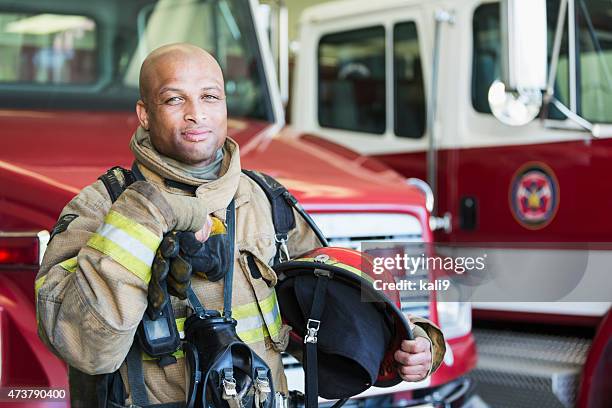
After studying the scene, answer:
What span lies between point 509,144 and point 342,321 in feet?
8.68

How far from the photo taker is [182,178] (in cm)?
195

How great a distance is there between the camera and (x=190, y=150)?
1.93m

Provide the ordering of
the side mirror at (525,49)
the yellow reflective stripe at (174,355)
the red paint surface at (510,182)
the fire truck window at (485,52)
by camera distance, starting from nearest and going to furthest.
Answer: the yellow reflective stripe at (174,355), the side mirror at (525,49), the red paint surface at (510,182), the fire truck window at (485,52)

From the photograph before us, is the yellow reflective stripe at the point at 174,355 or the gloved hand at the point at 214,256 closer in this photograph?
the gloved hand at the point at 214,256

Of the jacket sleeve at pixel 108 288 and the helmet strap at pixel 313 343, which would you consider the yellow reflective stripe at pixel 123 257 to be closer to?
the jacket sleeve at pixel 108 288

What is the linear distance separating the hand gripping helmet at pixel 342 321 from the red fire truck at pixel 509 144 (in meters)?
1.46

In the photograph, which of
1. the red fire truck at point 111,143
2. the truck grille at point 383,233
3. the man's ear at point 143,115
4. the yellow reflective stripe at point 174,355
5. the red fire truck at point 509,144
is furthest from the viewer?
the red fire truck at point 509,144

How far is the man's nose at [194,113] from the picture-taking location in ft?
6.31

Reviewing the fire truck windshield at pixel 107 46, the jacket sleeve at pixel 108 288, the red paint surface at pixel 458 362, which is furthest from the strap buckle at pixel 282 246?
the fire truck windshield at pixel 107 46

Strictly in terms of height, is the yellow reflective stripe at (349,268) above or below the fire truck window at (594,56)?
below

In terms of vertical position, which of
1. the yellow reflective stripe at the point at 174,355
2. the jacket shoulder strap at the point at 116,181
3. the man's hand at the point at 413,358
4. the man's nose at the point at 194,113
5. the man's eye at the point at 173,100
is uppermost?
the man's eye at the point at 173,100

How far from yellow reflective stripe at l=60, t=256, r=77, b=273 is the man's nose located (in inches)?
14.2

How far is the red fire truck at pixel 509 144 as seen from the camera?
404cm

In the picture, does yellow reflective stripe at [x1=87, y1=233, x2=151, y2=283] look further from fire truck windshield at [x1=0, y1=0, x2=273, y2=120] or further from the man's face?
fire truck windshield at [x1=0, y1=0, x2=273, y2=120]
